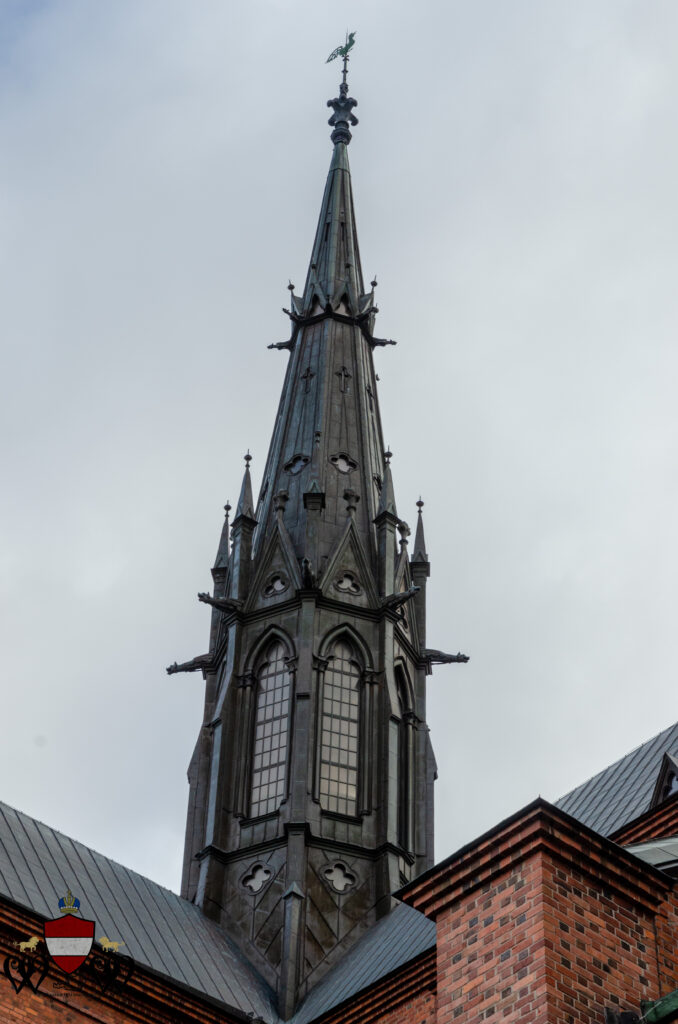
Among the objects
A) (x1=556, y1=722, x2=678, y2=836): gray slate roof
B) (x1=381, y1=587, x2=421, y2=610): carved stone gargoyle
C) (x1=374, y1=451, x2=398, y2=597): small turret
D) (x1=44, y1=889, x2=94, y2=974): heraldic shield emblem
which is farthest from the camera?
(x1=374, y1=451, x2=398, y2=597): small turret

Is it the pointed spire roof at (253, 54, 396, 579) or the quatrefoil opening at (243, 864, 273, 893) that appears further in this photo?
the pointed spire roof at (253, 54, 396, 579)

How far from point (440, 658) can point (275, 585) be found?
4324 mm

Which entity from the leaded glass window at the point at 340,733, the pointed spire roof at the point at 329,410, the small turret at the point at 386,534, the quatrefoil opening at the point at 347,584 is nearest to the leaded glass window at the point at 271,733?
the leaded glass window at the point at 340,733

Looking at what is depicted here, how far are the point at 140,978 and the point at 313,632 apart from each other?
1145 centimetres


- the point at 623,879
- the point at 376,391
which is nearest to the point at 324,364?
the point at 376,391

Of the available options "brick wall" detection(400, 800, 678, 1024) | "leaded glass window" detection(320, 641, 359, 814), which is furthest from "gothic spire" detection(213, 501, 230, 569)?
"brick wall" detection(400, 800, 678, 1024)

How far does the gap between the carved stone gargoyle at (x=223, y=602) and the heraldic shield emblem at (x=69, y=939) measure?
11.7 m

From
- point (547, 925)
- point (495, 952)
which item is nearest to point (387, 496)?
point (495, 952)

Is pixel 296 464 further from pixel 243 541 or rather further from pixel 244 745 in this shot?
pixel 244 745

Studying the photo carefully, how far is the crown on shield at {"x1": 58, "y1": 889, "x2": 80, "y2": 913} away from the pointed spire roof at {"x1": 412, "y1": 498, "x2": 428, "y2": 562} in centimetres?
1493

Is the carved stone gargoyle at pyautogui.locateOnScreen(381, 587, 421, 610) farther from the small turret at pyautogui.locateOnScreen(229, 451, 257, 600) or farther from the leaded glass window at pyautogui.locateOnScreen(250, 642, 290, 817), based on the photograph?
the small turret at pyautogui.locateOnScreen(229, 451, 257, 600)

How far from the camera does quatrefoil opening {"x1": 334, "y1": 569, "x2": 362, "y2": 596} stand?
37.6 meters

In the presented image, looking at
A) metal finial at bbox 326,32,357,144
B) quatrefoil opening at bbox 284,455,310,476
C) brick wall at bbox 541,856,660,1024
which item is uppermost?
metal finial at bbox 326,32,357,144

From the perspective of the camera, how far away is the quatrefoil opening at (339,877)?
3331 centimetres
